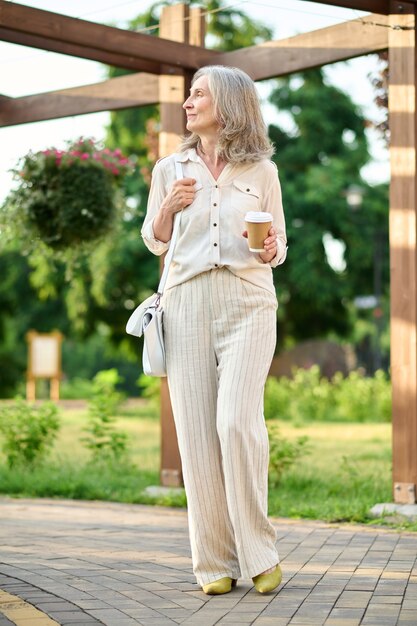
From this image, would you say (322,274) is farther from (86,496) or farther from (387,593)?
(387,593)

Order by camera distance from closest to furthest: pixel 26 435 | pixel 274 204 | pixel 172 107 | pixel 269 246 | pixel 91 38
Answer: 1. pixel 269 246
2. pixel 274 204
3. pixel 91 38
4. pixel 172 107
5. pixel 26 435

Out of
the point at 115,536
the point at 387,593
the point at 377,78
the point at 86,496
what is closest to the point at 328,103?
the point at 377,78

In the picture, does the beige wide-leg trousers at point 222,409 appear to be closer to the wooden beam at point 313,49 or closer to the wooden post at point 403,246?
the wooden post at point 403,246

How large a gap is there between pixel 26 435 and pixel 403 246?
383 cm

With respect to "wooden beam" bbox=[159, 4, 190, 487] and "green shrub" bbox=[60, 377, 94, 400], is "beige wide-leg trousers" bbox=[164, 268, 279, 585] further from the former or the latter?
"green shrub" bbox=[60, 377, 94, 400]

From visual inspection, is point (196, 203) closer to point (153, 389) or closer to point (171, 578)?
point (171, 578)

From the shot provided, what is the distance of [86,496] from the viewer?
745 centimetres

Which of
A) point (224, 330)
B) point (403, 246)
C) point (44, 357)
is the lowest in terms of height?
point (44, 357)

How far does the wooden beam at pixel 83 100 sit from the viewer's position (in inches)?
300

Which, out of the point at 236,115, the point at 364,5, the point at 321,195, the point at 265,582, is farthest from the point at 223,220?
the point at 321,195

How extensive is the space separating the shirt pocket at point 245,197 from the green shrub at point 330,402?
11.4 m

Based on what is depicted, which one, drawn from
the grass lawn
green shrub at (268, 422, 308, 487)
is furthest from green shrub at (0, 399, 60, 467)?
green shrub at (268, 422, 308, 487)

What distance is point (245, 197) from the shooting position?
3.95 meters

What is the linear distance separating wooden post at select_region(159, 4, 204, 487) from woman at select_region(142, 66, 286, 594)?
10.8ft
